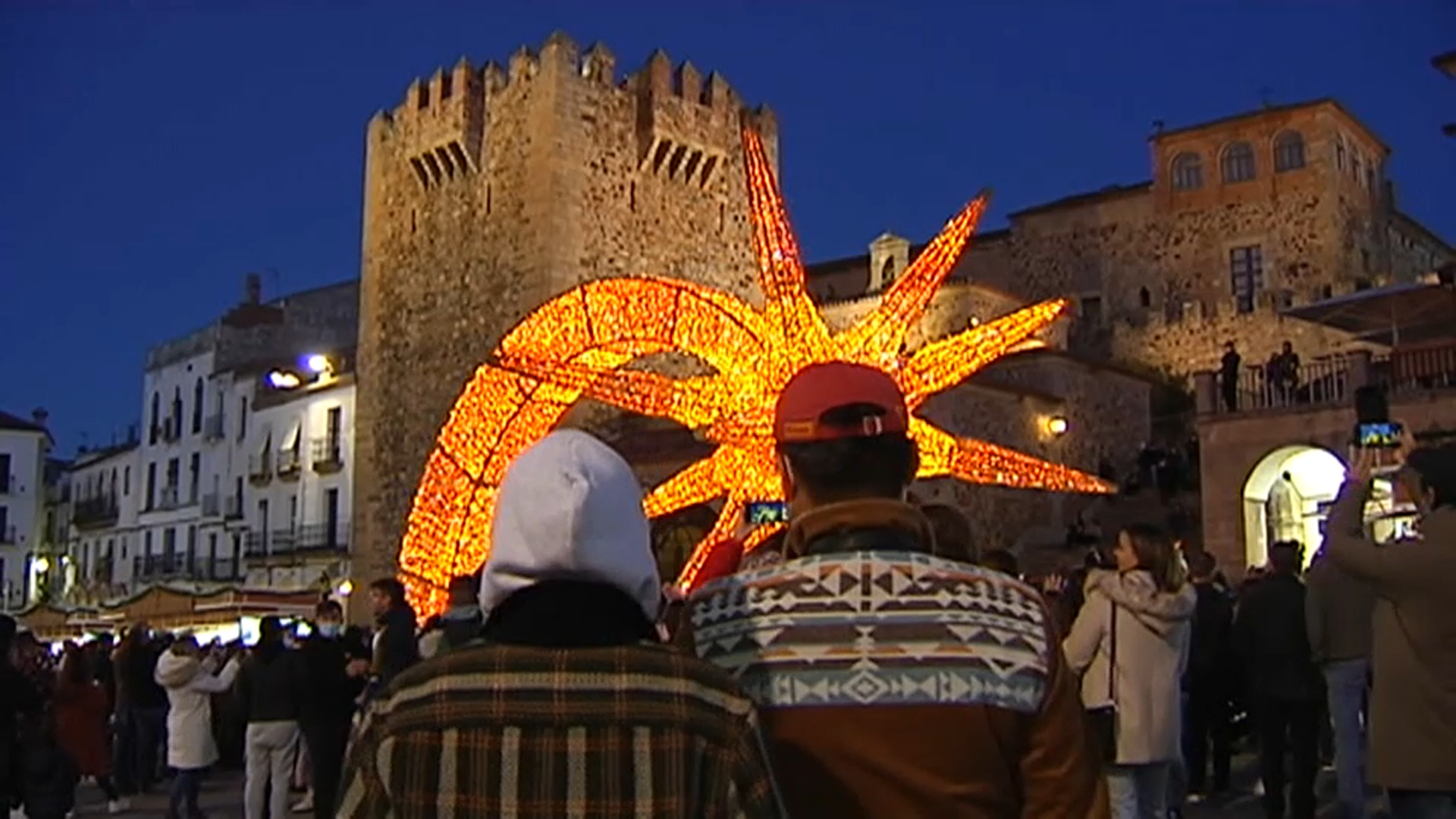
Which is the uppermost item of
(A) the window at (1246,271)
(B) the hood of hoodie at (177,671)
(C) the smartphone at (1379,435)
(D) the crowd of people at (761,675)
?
(A) the window at (1246,271)

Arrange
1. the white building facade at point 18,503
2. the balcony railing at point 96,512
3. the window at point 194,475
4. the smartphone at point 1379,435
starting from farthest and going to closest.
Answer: the white building facade at point 18,503
the balcony railing at point 96,512
the window at point 194,475
the smartphone at point 1379,435

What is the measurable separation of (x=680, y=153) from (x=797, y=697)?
88.0 ft

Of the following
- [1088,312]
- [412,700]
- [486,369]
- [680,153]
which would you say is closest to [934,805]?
[412,700]

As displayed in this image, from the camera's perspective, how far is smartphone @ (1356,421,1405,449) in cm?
513

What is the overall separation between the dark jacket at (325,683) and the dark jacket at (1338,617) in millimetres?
5083

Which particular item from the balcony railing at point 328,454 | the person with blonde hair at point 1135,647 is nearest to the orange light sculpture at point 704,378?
the person with blonde hair at point 1135,647

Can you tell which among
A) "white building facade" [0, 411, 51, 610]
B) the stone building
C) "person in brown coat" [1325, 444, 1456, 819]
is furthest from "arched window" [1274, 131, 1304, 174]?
"white building facade" [0, 411, 51, 610]

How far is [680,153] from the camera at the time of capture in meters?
28.5

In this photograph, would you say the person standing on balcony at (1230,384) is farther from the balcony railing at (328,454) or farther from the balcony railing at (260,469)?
the balcony railing at (260,469)

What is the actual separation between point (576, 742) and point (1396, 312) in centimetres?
1943

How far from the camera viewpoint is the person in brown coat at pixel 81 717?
9914mm

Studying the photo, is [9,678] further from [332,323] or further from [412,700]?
[332,323]

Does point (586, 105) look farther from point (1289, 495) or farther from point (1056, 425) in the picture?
point (1289, 495)

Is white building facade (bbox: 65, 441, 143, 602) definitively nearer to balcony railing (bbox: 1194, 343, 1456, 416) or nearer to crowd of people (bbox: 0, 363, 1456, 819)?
balcony railing (bbox: 1194, 343, 1456, 416)
